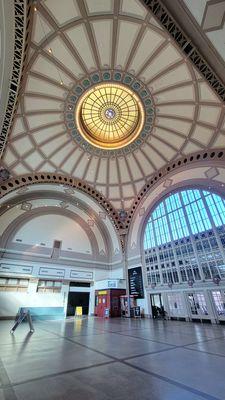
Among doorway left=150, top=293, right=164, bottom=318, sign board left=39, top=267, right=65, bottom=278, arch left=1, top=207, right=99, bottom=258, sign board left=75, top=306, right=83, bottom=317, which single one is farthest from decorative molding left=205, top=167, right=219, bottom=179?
sign board left=75, top=306, right=83, bottom=317

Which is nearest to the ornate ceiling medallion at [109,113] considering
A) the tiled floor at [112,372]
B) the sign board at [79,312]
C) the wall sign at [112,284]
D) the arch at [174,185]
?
the arch at [174,185]

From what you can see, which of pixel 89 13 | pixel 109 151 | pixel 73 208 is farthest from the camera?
pixel 73 208

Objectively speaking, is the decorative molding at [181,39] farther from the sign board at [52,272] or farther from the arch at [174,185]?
the sign board at [52,272]

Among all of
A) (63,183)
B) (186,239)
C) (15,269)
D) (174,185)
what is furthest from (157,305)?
(63,183)

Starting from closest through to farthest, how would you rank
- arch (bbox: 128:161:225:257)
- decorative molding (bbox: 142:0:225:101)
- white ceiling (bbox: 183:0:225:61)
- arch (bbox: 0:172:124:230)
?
white ceiling (bbox: 183:0:225:61) < decorative molding (bbox: 142:0:225:101) < arch (bbox: 128:161:225:257) < arch (bbox: 0:172:124:230)

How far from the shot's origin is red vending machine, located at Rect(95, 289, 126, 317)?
60.1 ft

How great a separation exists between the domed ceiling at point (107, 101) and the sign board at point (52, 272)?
9694 mm

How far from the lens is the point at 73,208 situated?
21250 mm

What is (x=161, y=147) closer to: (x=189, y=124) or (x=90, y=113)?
(x=189, y=124)

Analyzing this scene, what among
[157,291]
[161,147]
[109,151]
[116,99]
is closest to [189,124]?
[161,147]

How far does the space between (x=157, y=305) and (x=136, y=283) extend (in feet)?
8.95

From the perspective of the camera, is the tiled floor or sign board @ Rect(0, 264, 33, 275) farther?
sign board @ Rect(0, 264, 33, 275)

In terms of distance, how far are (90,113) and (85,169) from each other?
515 centimetres

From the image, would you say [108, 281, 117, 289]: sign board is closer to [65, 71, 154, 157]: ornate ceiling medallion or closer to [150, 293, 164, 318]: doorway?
[150, 293, 164, 318]: doorway
